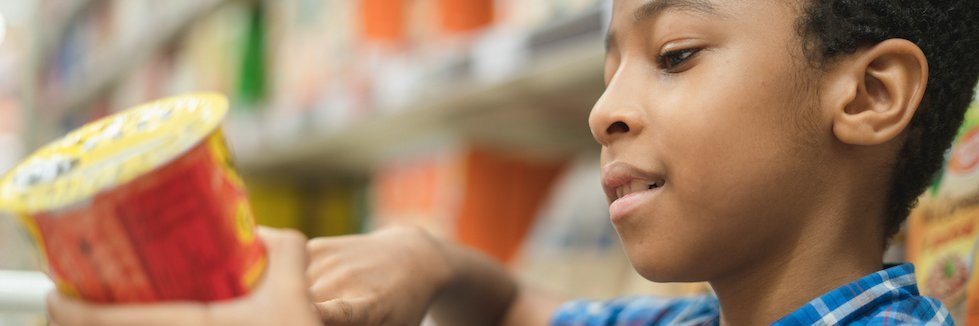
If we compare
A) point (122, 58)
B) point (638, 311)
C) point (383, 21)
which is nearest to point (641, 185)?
point (638, 311)

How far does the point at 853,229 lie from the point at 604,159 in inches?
7.4

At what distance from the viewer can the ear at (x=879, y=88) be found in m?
0.69

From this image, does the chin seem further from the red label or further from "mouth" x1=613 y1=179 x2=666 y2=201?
the red label

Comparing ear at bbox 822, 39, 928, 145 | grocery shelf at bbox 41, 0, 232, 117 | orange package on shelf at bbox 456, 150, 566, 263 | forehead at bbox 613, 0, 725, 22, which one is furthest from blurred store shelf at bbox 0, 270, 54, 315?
grocery shelf at bbox 41, 0, 232, 117

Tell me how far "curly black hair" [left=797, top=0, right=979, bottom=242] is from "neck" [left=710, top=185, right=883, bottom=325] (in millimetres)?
48

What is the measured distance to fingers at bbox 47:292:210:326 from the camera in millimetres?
531

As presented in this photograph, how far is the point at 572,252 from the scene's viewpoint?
1.47 metres

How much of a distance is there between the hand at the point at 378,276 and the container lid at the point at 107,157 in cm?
15

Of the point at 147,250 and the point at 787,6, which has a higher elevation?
the point at 787,6

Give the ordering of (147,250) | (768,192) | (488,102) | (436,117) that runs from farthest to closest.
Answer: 1. (436,117)
2. (488,102)
3. (768,192)
4. (147,250)

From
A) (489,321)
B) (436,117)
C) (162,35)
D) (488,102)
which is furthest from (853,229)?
(162,35)

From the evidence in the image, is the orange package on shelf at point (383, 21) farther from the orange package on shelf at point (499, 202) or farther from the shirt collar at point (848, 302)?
the shirt collar at point (848, 302)

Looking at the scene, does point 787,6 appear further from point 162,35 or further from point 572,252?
point 162,35

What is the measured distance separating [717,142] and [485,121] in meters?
1.07
